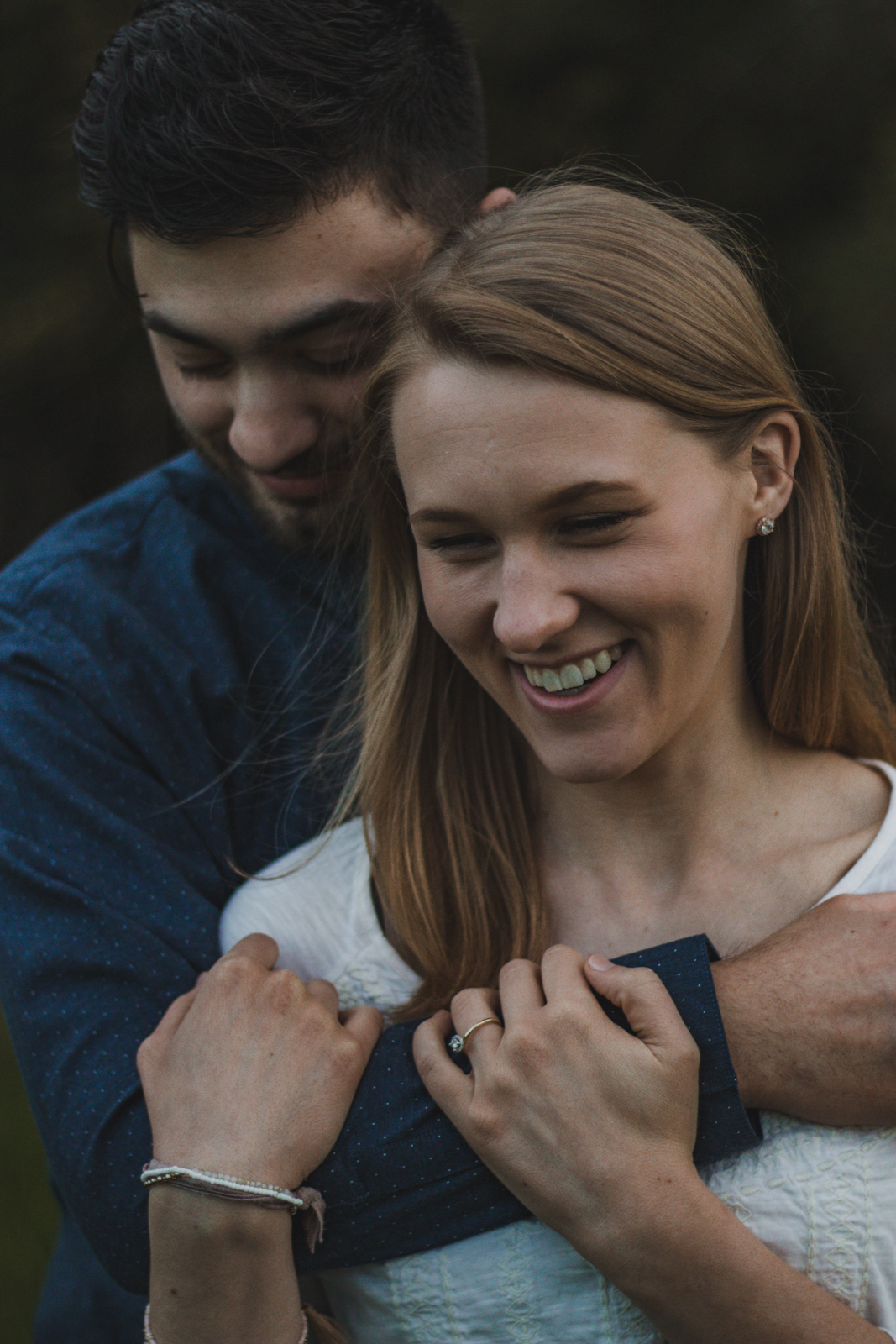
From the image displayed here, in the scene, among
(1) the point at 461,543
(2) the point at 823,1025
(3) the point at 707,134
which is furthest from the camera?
(3) the point at 707,134

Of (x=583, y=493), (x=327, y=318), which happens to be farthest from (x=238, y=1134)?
(x=327, y=318)

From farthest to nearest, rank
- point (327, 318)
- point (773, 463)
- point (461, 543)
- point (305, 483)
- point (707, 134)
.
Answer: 1. point (707, 134)
2. point (305, 483)
3. point (327, 318)
4. point (773, 463)
5. point (461, 543)

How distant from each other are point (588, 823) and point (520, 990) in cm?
40

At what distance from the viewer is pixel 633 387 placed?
164 centimetres

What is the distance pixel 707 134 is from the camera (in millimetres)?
3834

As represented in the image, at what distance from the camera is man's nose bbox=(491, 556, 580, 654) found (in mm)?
1662

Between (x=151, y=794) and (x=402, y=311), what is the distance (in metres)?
0.85

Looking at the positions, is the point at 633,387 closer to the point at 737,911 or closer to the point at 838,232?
the point at 737,911

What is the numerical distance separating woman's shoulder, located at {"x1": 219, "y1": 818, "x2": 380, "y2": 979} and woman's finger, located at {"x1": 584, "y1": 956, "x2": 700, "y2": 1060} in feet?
1.48

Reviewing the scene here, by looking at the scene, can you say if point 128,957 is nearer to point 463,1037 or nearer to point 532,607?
point 463,1037

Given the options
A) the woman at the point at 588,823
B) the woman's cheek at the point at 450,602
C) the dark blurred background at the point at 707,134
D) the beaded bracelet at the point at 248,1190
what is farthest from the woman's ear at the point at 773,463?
the dark blurred background at the point at 707,134

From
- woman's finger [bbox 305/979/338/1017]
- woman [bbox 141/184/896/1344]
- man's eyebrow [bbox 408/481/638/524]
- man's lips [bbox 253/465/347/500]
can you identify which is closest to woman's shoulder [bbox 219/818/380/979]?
woman [bbox 141/184/896/1344]

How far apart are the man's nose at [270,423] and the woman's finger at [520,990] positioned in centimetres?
94

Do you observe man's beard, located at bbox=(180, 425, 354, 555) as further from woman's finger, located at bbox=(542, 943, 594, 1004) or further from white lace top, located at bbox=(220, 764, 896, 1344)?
white lace top, located at bbox=(220, 764, 896, 1344)
